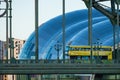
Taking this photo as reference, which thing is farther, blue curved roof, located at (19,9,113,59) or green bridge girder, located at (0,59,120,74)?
blue curved roof, located at (19,9,113,59)

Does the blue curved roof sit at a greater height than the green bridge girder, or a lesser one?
greater

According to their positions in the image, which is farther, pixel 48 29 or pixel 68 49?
pixel 48 29

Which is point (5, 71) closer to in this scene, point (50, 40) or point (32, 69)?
point (32, 69)

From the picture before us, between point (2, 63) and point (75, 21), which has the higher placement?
point (75, 21)

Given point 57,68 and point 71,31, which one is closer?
point 57,68

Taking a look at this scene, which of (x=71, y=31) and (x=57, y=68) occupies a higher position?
(x=71, y=31)

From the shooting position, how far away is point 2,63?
43.3 metres

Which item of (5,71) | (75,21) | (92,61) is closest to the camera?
(5,71)

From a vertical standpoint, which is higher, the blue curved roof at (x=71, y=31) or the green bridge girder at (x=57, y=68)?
the blue curved roof at (x=71, y=31)

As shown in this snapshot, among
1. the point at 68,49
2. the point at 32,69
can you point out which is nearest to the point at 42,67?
the point at 32,69

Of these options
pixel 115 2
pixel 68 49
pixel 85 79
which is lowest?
pixel 85 79

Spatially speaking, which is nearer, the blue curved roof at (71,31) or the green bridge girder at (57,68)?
the green bridge girder at (57,68)

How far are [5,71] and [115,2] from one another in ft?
79.9

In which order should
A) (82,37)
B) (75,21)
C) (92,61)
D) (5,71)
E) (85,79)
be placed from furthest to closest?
(75,21) < (82,37) < (85,79) < (92,61) < (5,71)
